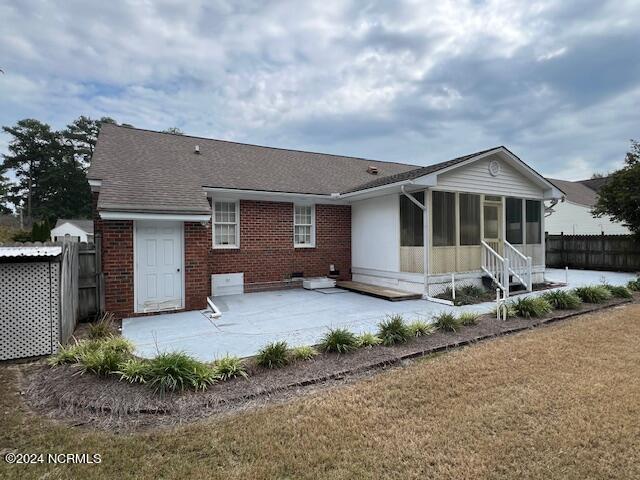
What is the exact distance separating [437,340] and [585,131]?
18635 millimetres

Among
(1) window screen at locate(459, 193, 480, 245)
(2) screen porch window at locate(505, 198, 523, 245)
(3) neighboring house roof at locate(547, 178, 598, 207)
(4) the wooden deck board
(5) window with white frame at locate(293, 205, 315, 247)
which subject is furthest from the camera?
(3) neighboring house roof at locate(547, 178, 598, 207)

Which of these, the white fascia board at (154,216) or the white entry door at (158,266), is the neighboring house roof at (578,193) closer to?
the white fascia board at (154,216)

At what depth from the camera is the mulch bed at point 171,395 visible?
145 inches

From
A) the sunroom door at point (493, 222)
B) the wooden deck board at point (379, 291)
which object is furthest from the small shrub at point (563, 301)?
the wooden deck board at point (379, 291)

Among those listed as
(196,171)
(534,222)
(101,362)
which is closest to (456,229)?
(534,222)

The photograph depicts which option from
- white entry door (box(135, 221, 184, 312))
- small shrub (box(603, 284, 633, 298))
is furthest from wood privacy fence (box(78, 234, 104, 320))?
small shrub (box(603, 284, 633, 298))

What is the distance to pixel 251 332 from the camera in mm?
6754

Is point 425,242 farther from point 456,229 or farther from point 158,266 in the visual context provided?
point 158,266

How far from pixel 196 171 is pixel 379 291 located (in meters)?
6.95

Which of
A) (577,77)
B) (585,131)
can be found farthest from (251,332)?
(585,131)

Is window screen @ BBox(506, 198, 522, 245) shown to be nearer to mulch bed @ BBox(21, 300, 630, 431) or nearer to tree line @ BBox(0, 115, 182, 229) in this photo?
mulch bed @ BBox(21, 300, 630, 431)

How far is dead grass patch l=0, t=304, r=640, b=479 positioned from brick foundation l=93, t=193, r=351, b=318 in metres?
3.51

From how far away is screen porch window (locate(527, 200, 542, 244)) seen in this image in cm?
1250

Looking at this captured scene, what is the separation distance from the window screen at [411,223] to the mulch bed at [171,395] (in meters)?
5.40
